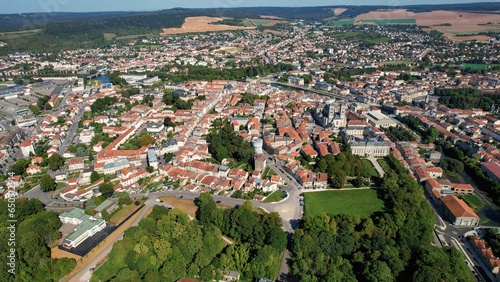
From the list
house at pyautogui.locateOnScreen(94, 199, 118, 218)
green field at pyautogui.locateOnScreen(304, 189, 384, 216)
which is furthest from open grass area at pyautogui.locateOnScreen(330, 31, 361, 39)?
house at pyautogui.locateOnScreen(94, 199, 118, 218)

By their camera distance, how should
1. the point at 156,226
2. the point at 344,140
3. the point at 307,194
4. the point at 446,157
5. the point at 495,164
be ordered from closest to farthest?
the point at 156,226, the point at 307,194, the point at 495,164, the point at 446,157, the point at 344,140

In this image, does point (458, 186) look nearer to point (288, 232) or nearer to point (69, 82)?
point (288, 232)

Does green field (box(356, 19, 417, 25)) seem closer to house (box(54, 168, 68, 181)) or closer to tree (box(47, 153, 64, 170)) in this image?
tree (box(47, 153, 64, 170))

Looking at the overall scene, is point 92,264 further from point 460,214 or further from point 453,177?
point 453,177

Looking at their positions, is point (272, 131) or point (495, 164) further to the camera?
point (272, 131)

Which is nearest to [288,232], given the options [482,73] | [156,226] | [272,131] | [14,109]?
[156,226]

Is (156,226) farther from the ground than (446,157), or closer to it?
farther from the ground
